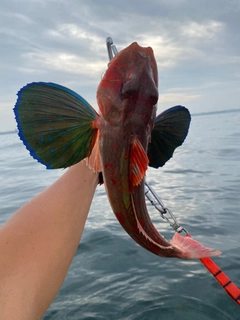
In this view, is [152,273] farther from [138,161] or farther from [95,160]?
[138,161]

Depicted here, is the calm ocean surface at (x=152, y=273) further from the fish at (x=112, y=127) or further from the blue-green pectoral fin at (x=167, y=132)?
the blue-green pectoral fin at (x=167, y=132)

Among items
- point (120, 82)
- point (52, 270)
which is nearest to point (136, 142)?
point (120, 82)

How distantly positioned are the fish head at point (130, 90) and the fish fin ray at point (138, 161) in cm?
12

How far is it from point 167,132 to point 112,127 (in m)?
0.63

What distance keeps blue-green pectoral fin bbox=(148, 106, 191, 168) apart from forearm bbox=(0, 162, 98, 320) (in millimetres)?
677

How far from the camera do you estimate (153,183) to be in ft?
37.5

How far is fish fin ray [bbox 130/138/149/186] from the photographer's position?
186 centimetres

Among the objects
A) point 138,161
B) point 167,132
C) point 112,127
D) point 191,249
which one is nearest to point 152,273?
point 191,249

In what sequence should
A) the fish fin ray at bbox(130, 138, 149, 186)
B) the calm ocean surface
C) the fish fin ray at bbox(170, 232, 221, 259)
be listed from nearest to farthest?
the fish fin ray at bbox(130, 138, 149, 186) → the fish fin ray at bbox(170, 232, 221, 259) → the calm ocean surface

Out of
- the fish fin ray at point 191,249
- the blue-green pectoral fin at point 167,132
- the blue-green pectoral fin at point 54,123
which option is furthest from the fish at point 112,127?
the blue-green pectoral fin at point 167,132

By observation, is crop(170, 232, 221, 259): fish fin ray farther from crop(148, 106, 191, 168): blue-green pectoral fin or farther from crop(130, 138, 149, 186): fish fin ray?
crop(130, 138, 149, 186): fish fin ray

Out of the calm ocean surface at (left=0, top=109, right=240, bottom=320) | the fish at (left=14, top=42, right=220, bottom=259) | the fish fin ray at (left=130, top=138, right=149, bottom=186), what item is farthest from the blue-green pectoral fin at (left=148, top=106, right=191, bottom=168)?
the calm ocean surface at (left=0, top=109, right=240, bottom=320)

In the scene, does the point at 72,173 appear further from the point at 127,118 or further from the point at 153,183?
the point at 153,183

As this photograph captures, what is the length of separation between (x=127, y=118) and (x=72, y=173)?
1.81ft
